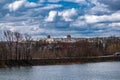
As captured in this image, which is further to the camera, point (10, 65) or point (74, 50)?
point (74, 50)

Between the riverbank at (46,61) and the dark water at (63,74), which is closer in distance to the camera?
the dark water at (63,74)

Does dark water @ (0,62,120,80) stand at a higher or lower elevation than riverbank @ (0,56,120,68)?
higher

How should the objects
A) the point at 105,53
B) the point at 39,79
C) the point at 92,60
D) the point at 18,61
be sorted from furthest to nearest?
the point at 105,53 < the point at 92,60 < the point at 18,61 < the point at 39,79

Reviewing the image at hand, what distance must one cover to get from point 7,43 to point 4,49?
4411 millimetres

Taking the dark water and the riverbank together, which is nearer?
the dark water

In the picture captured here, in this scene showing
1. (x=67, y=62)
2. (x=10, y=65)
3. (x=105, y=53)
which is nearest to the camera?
(x=10, y=65)

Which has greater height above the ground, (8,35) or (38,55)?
(8,35)

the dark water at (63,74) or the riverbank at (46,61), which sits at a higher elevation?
the dark water at (63,74)

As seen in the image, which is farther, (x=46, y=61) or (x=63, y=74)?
(x=46, y=61)

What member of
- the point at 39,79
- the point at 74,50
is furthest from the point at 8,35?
the point at 39,79

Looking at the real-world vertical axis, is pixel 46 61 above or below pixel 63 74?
below

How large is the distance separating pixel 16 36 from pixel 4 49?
7973mm

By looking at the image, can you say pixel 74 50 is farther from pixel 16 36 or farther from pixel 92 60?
pixel 16 36

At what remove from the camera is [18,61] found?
11444cm
